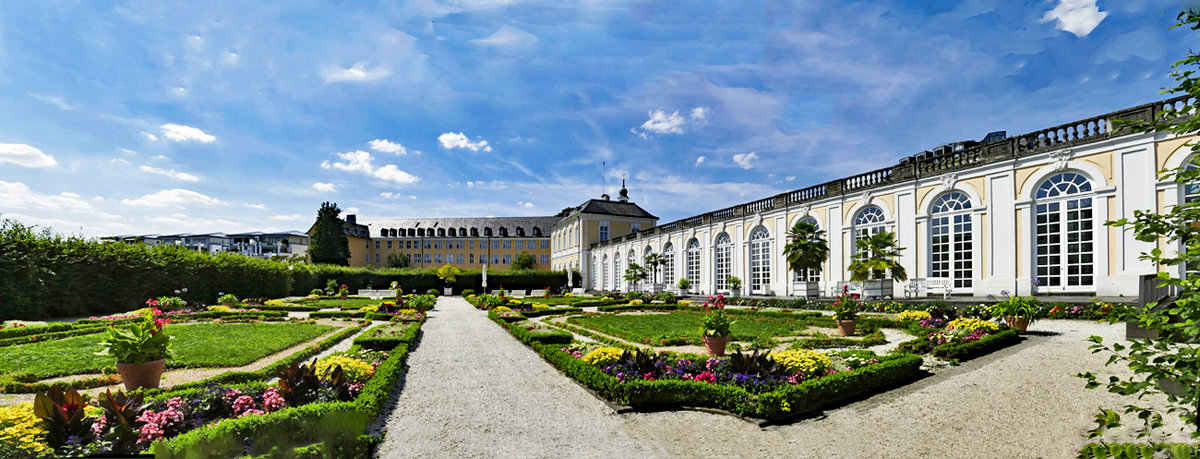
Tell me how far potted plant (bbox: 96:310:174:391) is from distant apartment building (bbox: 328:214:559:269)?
236 ft

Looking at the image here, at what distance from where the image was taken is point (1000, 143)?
18766mm

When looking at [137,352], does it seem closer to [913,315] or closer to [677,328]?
[677,328]

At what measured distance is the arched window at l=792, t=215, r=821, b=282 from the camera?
25.9 meters

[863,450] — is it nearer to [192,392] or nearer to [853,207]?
[192,392]

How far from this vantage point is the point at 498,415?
6789mm

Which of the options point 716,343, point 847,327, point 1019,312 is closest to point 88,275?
point 716,343

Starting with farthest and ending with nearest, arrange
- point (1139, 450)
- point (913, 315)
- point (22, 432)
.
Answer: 1. point (913, 315)
2. point (22, 432)
3. point (1139, 450)

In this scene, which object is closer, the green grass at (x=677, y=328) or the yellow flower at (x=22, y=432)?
the yellow flower at (x=22, y=432)

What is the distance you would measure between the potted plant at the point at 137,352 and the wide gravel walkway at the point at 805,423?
11.2 ft

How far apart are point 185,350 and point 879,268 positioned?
21.2 meters

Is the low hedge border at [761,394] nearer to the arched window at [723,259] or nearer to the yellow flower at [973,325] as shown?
the yellow flower at [973,325]

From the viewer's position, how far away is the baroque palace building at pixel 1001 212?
15.3 meters

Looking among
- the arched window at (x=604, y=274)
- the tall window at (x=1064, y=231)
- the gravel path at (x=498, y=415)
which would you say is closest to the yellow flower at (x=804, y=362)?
the gravel path at (x=498, y=415)

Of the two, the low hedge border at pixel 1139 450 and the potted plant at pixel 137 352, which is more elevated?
Answer: the low hedge border at pixel 1139 450
